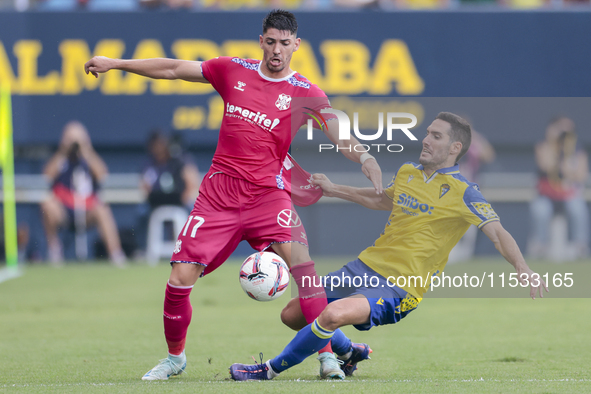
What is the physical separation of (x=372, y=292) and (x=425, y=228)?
56 cm

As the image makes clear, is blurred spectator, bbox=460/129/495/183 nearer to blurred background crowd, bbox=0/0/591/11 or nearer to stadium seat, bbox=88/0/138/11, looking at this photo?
blurred background crowd, bbox=0/0/591/11

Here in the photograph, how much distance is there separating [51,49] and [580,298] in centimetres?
988

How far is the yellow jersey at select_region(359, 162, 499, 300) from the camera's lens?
204 inches

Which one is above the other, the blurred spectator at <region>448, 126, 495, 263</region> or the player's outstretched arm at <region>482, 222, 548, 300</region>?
the blurred spectator at <region>448, 126, 495, 263</region>

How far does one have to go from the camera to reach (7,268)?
43.3 ft

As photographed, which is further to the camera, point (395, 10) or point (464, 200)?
point (395, 10)

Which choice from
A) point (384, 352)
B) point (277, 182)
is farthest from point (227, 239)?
point (384, 352)

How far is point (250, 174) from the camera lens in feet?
17.8

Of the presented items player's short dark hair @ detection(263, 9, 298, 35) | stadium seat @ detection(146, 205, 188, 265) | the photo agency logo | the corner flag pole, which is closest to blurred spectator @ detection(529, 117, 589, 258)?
stadium seat @ detection(146, 205, 188, 265)

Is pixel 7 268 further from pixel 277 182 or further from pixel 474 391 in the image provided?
pixel 474 391

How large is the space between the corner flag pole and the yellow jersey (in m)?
8.05

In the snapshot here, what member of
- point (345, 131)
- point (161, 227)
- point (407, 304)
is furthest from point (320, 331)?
point (161, 227)

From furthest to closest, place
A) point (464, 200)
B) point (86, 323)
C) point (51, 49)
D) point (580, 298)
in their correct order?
point (51, 49) → point (580, 298) → point (86, 323) → point (464, 200)

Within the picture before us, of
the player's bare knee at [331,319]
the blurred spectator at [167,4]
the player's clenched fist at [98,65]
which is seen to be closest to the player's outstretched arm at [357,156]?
the player's bare knee at [331,319]
